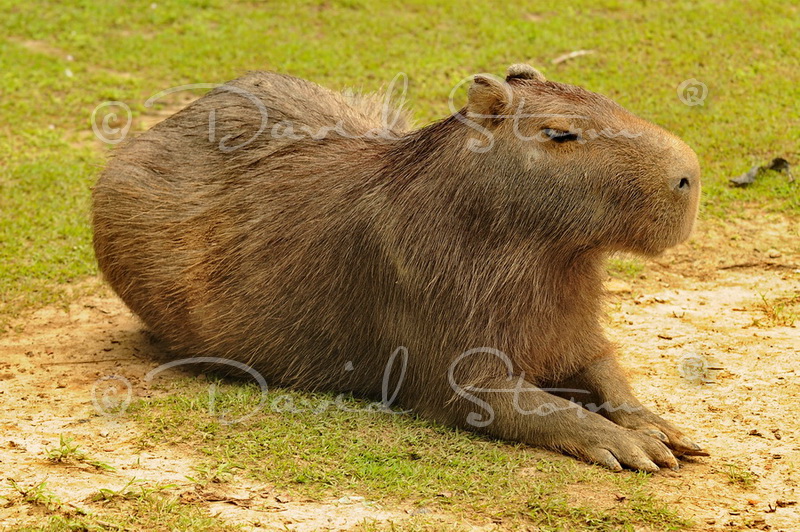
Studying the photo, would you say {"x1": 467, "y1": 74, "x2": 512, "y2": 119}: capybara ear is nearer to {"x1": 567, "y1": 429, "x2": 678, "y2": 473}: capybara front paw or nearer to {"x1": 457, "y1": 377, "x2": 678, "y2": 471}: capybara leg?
{"x1": 457, "y1": 377, "x2": 678, "y2": 471}: capybara leg

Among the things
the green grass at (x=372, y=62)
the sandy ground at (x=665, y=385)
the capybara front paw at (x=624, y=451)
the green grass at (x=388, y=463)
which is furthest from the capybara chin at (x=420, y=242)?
the green grass at (x=372, y=62)

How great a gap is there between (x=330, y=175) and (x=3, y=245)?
9.44 ft

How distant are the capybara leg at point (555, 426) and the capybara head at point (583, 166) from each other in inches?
25.7

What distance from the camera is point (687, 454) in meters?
4.24

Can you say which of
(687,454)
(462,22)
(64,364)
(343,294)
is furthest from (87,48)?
(687,454)

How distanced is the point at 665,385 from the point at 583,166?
4.18 ft

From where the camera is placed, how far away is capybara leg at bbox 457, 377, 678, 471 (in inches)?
162

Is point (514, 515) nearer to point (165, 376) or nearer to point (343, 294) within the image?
point (343, 294)

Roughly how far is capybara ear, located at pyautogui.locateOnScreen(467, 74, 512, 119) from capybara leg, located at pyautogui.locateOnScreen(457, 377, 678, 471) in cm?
109

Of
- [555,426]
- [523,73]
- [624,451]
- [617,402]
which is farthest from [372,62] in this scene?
[624,451]

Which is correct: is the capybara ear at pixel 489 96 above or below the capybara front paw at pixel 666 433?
above

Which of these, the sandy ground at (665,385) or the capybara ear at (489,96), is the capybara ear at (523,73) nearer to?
the capybara ear at (489,96)

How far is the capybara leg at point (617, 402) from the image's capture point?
4230 millimetres

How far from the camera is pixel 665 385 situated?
491 centimetres
